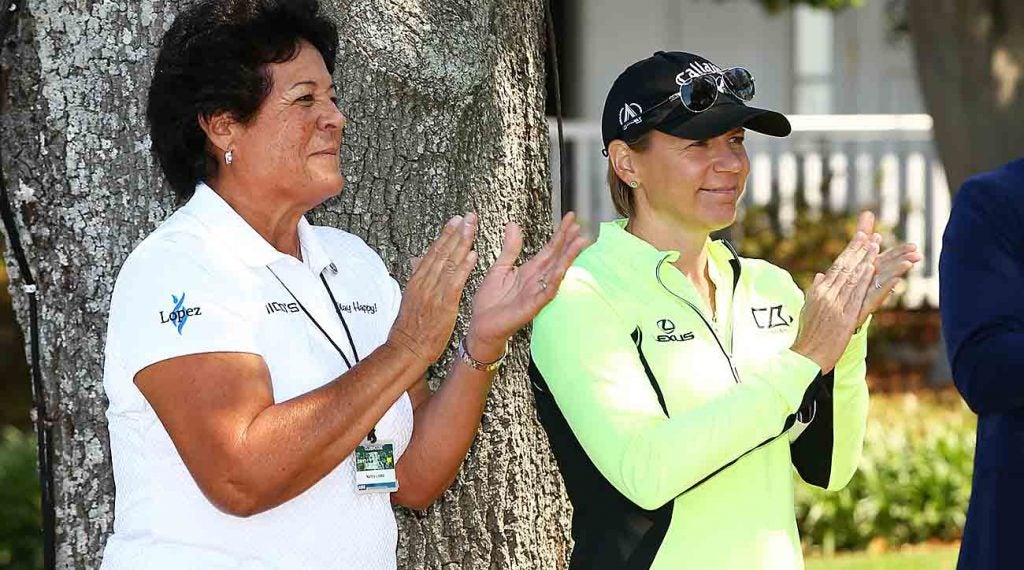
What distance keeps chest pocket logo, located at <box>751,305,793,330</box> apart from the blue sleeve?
0.41 meters

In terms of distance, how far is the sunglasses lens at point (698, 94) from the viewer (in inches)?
119

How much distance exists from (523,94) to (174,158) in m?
1.17

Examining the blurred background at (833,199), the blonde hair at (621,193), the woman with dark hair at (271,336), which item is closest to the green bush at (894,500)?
the blurred background at (833,199)

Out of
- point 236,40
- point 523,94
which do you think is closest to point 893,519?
point 523,94

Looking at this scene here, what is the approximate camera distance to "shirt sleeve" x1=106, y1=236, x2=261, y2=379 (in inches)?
97.3

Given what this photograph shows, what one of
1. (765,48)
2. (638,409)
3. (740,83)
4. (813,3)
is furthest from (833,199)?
(638,409)

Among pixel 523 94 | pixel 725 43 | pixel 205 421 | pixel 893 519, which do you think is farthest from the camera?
pixel 725 43

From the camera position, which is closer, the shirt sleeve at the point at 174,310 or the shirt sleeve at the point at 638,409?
the shirt sleeve at the point at 174,310

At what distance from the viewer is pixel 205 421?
2.43m

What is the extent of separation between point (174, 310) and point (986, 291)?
172 centimetres

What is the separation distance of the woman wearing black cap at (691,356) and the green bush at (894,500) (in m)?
4.39

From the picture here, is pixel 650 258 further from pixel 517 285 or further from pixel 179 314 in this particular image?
pixel 179 314

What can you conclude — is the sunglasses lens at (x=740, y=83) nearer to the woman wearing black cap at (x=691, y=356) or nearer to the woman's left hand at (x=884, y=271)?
the woman wearing black cap at (x=691, y=356)

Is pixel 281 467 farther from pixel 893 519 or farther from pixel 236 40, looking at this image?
pixel 893 519
